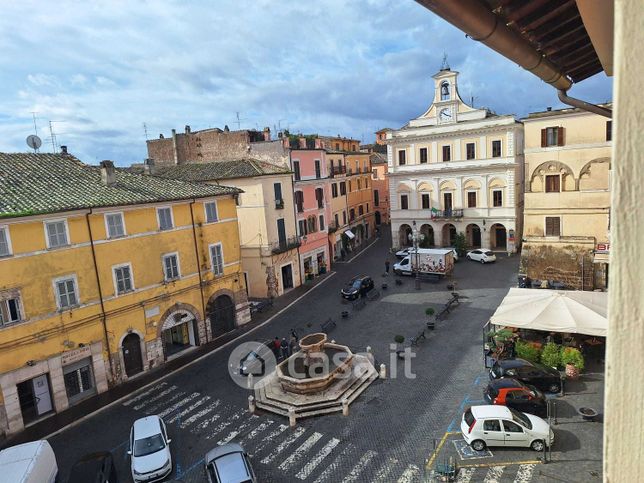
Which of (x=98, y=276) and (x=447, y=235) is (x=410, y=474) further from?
(x=447, y=235)

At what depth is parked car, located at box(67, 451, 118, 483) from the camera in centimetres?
1495

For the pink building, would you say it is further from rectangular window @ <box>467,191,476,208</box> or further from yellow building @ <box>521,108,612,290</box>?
yellow building @ <box>521,108,612,290</box>

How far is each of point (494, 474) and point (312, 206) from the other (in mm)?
31564

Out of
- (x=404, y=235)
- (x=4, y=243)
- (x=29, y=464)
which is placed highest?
(x=4, y=243)

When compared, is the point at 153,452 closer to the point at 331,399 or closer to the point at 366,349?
the point at 331,399

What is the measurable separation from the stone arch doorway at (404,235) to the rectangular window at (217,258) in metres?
25.4

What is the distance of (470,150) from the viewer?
4488cm

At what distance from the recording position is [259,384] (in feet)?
71.7

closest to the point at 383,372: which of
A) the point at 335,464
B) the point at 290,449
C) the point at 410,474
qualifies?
the point at 290,449

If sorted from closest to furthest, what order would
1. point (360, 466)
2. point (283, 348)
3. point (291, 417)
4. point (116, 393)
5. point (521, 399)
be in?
point (360, 466) → point (521, 399) → point (291, 417) → point (116, 393) → point (283, 348)

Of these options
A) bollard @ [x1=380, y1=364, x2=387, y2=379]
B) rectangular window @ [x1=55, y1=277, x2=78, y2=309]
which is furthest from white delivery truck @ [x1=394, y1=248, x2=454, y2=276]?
rectangular window @ [x1=55, y1=277, x2=78, y2=309]

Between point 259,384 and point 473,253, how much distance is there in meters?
27.8

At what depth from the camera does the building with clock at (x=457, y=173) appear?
143 ft

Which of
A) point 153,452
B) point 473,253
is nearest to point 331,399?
point 153,452
